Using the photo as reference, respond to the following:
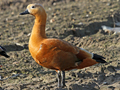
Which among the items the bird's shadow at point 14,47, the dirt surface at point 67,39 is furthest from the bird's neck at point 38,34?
the bird's shadow at point 14,47

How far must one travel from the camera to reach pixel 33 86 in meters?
5.31

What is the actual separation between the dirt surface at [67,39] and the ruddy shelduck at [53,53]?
439mm

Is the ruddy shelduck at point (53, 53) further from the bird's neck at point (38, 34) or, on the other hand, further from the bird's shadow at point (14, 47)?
the bird's shadow at point (14, 47)

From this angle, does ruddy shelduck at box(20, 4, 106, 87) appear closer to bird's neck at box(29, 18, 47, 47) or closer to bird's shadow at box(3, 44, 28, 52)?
bird's neck at box(29, 18, 47, 47)

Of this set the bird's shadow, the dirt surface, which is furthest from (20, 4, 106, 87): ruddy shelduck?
the bird's shadow

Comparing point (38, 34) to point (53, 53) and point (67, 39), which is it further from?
point (67, 39)

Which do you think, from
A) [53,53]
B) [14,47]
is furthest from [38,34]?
[14,47]

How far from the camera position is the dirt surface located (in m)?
5.38

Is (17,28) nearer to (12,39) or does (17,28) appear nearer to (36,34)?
(12,39)

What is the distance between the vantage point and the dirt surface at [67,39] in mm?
5375

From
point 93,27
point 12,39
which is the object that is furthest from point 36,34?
point 93,27

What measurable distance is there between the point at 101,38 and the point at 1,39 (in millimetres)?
3497

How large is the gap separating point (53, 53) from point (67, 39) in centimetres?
353

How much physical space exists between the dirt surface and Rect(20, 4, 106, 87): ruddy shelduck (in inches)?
17.3
